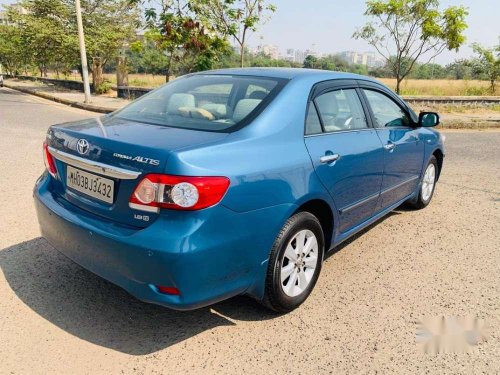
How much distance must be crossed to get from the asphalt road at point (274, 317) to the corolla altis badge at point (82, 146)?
3.51 feet

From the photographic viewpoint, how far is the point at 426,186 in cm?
516

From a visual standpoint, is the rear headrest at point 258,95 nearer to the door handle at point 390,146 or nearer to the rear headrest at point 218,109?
the rear headrest at point 218,109

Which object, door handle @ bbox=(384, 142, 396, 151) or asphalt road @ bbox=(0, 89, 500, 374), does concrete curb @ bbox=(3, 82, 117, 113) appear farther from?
door handle @ bbox=(384, 142, 396, 151)

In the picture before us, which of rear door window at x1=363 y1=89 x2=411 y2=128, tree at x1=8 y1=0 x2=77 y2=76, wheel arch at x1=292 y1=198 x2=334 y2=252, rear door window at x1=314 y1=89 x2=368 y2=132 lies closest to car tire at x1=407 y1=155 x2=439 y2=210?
rear door window at x1=363 y1=89 x2=411 y2=128

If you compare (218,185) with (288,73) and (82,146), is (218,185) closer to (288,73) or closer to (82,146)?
(82,146)

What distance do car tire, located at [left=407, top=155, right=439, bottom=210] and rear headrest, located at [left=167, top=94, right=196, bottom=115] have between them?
9.71 feet

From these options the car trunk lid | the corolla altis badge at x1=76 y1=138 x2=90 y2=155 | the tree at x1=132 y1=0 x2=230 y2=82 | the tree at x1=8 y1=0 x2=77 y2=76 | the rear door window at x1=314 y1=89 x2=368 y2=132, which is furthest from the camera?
the tree at x1=8 y1=0 x2=77 y2=76

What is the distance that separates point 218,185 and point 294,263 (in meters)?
0.92

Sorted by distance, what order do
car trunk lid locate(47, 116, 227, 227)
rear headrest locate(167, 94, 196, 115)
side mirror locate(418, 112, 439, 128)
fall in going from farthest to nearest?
1. side mirror locate(418, 112, 439, 128)
2. rear headrest locate(167, 94, 196, 115)
3. car trunk lid locate(47, 116, 227, 227)

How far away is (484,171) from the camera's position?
282 inches

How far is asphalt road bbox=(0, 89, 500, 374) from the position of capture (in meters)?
2.41

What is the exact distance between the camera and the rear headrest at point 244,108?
274 centimetres

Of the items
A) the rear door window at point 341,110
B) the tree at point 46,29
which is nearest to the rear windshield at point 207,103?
the rear door window at point 341,110

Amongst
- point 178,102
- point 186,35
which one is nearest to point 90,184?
point 178,102
